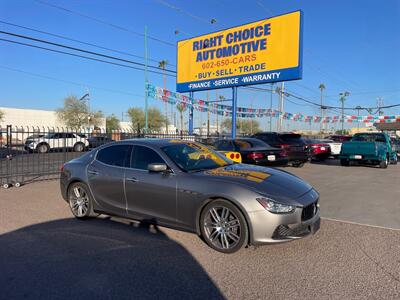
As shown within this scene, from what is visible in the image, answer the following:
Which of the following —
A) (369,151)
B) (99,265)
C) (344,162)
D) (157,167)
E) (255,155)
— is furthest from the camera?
(344,162)

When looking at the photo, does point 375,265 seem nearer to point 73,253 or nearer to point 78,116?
point 73,253

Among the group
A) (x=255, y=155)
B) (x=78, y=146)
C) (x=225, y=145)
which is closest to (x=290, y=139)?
(x=225, y=145)

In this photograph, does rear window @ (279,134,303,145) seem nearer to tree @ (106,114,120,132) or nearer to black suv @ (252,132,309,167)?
black suv @ (252,132,309,167)

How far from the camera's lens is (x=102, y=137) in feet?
42.2

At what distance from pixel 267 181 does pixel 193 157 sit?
1396mm

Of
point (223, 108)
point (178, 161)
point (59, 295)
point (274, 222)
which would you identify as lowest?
point (59, 295)

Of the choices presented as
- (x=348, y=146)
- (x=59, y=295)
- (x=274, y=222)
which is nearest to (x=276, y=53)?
(x=348, y=146)

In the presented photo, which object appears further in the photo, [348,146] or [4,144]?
[348,146]

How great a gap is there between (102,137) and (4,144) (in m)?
3.40

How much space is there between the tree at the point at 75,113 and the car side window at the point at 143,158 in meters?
53.5

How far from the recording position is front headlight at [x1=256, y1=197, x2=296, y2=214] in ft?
13.5

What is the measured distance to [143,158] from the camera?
5.44 meters

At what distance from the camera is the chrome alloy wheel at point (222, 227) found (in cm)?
435

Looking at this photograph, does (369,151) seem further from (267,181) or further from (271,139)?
(267,181)
